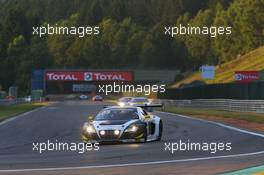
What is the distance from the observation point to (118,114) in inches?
848

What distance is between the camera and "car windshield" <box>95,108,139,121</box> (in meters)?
21.2

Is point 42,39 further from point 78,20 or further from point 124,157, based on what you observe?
point 124,157

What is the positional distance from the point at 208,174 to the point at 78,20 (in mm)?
170321

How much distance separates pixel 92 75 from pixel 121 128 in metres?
83.9

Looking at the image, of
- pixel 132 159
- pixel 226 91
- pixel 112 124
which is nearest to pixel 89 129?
pixel 112 124

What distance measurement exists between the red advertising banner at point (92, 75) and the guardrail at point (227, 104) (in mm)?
25158

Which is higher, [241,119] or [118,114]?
[118,114]

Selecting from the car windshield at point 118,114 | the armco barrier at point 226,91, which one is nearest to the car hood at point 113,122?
the car windshield at point 118,114

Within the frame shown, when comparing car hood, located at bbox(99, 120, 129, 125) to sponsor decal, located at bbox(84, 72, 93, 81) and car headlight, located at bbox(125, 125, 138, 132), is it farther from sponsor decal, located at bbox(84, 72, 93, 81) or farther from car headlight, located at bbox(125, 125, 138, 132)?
sponsor decal, located at bbox(84, 72, 93, 81)

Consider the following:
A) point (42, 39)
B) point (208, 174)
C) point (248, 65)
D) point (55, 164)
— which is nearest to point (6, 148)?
point (55, 164)

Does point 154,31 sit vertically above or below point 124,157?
above

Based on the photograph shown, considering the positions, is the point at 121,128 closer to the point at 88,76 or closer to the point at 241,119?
the point at 241,119

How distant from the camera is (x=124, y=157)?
16453mm

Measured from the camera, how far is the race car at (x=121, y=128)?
803 inches
